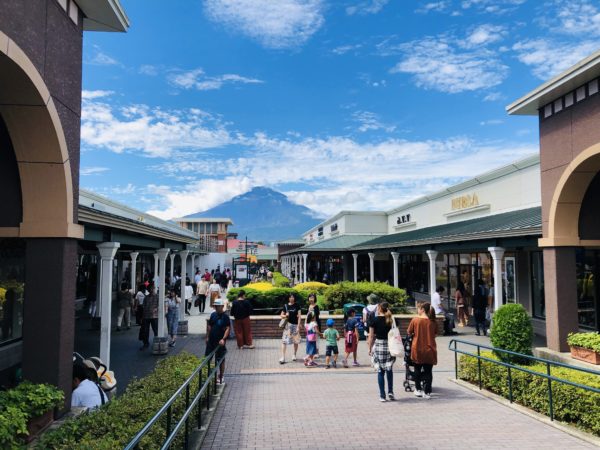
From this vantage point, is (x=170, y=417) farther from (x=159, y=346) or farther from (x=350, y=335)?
(x=159, y=346)

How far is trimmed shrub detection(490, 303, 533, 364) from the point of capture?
29.6 feet

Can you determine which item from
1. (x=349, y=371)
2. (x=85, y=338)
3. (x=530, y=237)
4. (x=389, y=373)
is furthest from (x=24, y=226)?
(x=530, y=237)

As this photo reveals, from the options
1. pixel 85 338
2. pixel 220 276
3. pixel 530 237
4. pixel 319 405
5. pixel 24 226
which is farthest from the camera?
pixel 220 276

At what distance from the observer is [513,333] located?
9023 mm

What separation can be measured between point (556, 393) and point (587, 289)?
8119 millimetres

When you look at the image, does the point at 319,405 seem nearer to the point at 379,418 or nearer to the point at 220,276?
the point at 379,418

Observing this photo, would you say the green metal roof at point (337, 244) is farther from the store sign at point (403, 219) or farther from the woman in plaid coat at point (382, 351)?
the woman in plaid coat at point (382, 351)

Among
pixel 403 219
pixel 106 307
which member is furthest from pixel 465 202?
pixel 106 307

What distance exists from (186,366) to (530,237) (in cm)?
1008

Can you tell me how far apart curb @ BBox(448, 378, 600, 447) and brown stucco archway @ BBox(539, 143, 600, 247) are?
420 centimetres

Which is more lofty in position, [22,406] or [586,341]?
[586,341]

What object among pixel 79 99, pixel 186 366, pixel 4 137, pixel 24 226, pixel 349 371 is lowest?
pixel 349 371

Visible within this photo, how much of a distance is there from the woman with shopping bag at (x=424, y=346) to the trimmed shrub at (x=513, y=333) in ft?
5.84

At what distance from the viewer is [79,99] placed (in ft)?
24.3
